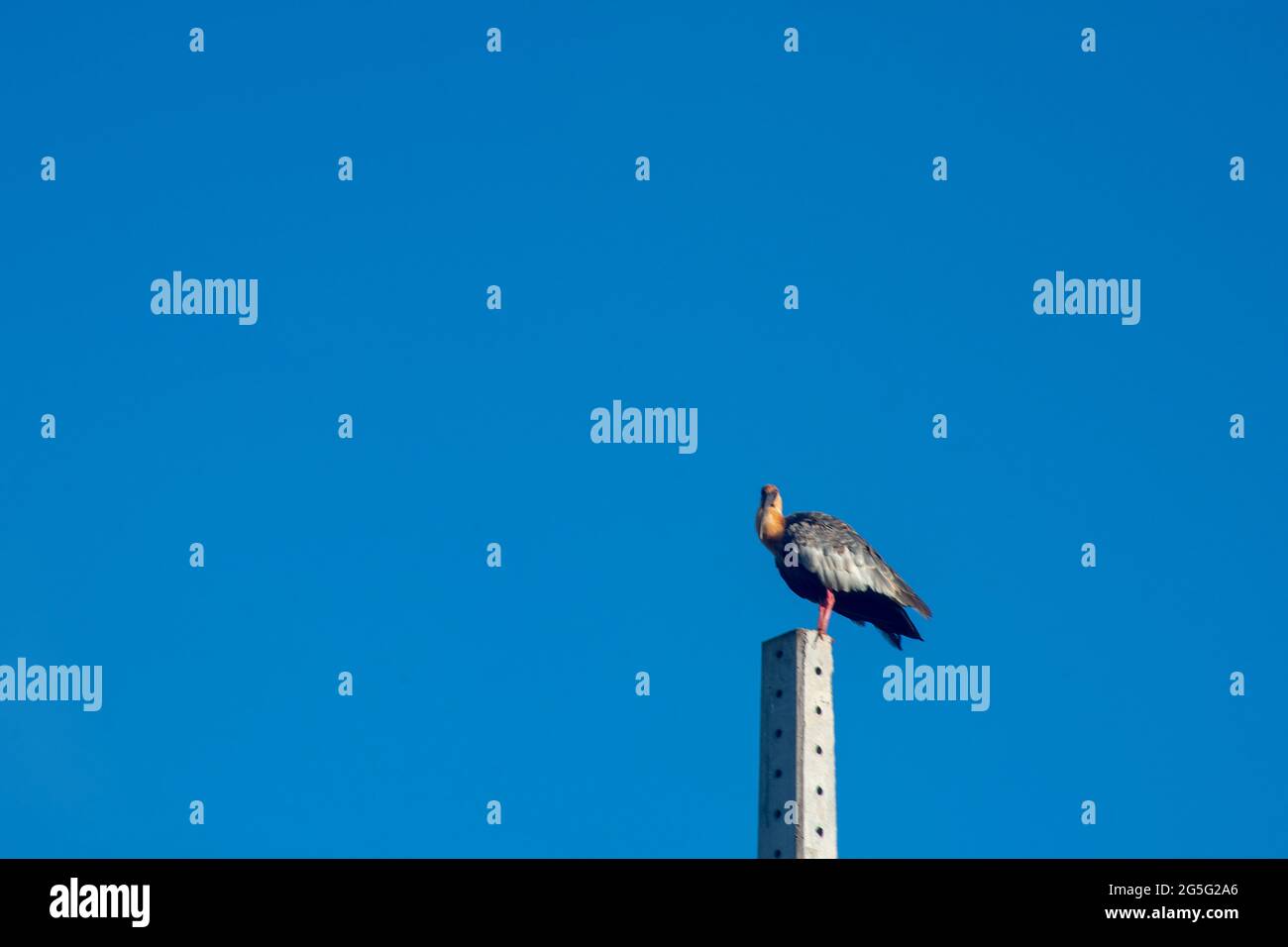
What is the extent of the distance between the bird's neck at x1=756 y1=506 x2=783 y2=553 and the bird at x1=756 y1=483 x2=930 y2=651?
17 mm

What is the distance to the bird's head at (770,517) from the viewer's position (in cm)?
3906

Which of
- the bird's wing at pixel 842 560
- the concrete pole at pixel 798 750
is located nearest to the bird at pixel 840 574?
the bird's wing at pixel 842 560

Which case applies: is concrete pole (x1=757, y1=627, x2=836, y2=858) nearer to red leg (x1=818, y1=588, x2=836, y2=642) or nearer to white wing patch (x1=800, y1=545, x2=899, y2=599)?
red leg (x1=818, y1=588, x2=836, y2=642)

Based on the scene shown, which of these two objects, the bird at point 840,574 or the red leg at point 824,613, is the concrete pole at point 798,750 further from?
the bird at point 840,574

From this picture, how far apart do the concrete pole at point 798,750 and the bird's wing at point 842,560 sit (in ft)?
10.9

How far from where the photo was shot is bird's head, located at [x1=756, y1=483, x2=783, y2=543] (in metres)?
39.1

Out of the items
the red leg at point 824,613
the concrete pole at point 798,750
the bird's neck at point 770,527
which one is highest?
the bird's neck at point 770,527

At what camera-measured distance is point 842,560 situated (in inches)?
1508

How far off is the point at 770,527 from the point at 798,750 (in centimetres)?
624
